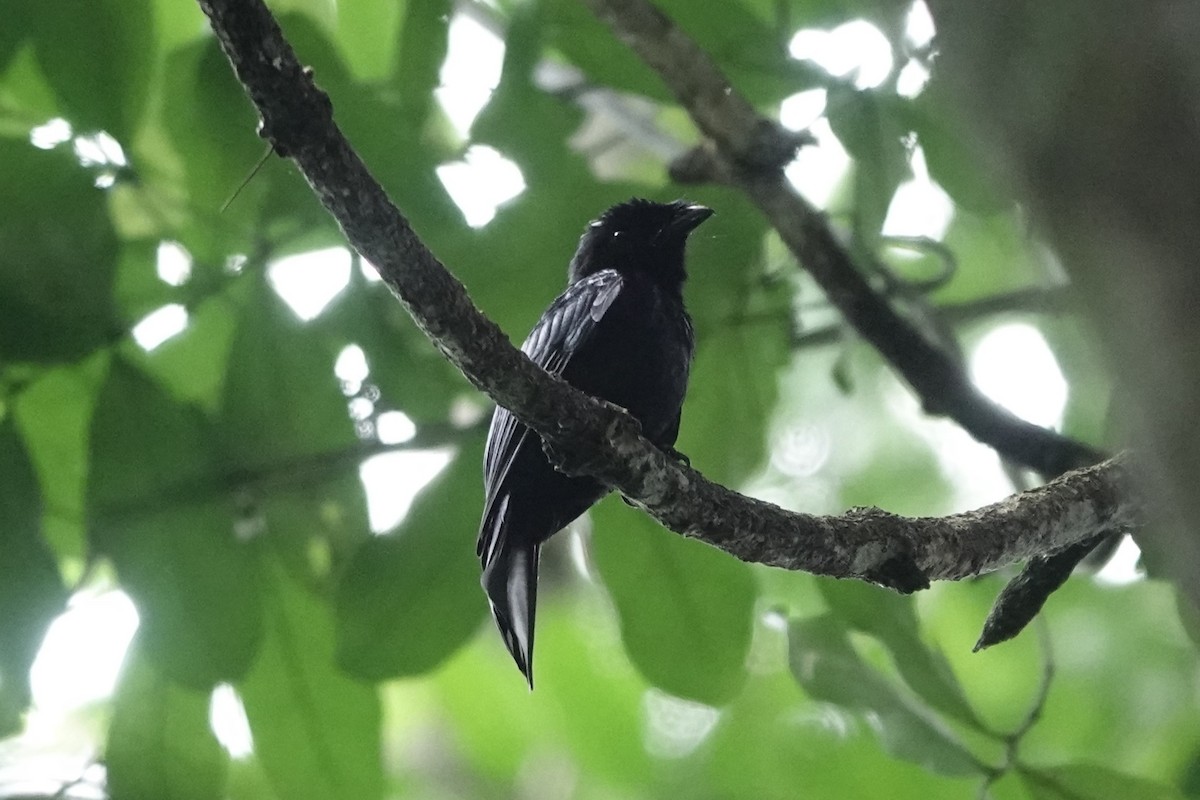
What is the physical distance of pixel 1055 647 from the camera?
318cm

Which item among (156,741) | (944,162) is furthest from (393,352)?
(944,162)

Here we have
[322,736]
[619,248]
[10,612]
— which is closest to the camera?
[10,612]

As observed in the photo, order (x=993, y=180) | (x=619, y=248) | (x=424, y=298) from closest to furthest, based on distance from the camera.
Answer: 1. (x=993, y=180)
2. (x=424, y=298)
3. (x=619, y=248)

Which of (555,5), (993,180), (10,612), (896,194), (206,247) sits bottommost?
(993,180)

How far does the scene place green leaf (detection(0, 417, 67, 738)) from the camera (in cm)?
203

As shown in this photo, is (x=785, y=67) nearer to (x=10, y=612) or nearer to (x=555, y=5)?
(x=555, y=5)

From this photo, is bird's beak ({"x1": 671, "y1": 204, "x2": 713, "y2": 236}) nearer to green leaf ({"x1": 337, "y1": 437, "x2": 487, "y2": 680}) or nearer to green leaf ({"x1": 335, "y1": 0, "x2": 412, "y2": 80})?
green leaf ({"x1": 335, "y1": 0, "x2": 412, "y2": 80})

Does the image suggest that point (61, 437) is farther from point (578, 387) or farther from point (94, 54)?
point (578, 387)

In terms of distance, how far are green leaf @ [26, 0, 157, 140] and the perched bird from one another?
2.86 feet

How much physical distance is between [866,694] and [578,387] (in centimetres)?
80

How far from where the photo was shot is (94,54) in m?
2.07

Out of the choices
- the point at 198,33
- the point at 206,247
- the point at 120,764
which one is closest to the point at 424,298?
the point at 206,247

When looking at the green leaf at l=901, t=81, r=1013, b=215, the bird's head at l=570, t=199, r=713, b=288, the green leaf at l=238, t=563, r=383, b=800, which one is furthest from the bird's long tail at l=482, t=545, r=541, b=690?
the green leaf at l=901, t=81, r=1013, b=215

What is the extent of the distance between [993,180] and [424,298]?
73 centimetres
